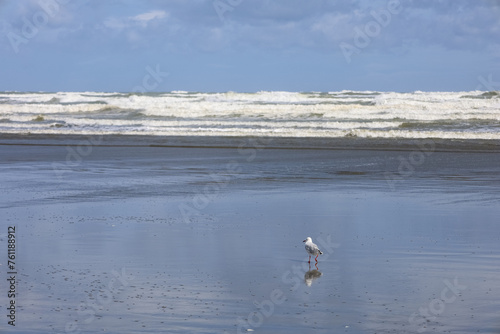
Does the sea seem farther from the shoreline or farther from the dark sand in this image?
the dark sand

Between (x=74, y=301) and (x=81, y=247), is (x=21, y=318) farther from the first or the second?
(x=81, y=247)

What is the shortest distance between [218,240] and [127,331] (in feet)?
13.7

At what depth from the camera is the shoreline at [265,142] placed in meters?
28.6

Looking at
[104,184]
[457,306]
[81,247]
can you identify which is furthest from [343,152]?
[457,306]

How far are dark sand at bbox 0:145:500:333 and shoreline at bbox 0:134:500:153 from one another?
29.4 ft

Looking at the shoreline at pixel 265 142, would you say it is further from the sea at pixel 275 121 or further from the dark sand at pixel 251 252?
the dark sand at pixel 251 252

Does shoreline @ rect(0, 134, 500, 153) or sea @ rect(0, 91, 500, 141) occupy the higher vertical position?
sea @ rect(0, 91, 500, 141)

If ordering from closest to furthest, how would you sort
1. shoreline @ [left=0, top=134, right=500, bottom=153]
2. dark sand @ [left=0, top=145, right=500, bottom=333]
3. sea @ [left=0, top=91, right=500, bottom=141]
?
dark sand @ [left=0, top=145, right=500, bottom=333], shoreline @ [left=0, top=134, right=500, bottom=153], sea @ [left=0, top=91, right=500, bottom=141]

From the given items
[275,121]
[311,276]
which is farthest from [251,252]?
[275,121]

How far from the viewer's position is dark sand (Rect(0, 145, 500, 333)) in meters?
6.91

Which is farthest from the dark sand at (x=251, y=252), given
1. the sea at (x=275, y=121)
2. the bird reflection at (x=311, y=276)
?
the sea at (x=275, y=121)

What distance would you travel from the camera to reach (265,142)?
30969 millimetres

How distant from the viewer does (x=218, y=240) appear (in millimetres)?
10570

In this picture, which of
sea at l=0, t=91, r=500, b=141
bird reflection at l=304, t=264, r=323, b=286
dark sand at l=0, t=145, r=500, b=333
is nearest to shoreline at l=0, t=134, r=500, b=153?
sea at l=0, t=91, r=500, b=141
